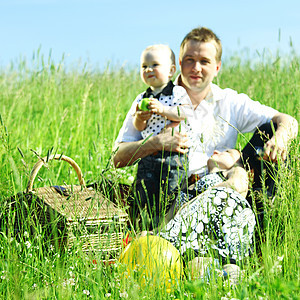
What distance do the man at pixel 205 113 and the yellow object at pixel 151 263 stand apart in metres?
1.20

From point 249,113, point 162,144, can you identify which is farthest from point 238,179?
point 249,113

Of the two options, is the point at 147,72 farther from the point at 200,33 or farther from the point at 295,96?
the point at 295,96

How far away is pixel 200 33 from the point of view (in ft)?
13.2

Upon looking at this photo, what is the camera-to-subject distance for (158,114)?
3730mm

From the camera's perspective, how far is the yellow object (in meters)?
2.22

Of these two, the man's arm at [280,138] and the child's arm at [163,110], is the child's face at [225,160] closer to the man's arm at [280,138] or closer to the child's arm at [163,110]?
the man's arm at [280,138]

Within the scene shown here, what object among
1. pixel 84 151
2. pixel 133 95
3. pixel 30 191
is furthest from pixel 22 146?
pixel 133 95

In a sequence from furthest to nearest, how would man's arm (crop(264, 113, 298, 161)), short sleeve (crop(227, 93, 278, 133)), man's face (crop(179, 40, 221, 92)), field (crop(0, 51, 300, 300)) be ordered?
short sleeve (crop(227, 93, 278, 133))
man's face (crop(179, 40, 221, 92))
man's arm (crop(264, 113, 298, 161))
field (crop(0, 51, 300, 300))

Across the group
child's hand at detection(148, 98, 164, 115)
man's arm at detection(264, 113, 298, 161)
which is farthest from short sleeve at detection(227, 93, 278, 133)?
child's hand at detection(148, 98, 164, 115)

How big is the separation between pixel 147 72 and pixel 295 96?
2.27 metres

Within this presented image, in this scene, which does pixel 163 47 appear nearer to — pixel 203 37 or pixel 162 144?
pixel 203 37

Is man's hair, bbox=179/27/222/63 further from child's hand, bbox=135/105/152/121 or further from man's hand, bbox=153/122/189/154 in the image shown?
man's hand, bbox=153/122/189/154

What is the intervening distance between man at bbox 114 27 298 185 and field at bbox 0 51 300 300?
10.4 inches

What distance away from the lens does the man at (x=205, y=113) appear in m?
3.85
